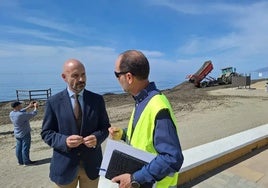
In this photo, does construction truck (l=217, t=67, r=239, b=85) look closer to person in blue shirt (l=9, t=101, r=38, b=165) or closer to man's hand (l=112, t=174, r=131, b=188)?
person in blue shirt (l=9, t=101, r=38, b=165)

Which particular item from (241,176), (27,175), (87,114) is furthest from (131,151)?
(27,175)

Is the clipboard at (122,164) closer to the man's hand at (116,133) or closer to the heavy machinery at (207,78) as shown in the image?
the man's hand at (116,133)

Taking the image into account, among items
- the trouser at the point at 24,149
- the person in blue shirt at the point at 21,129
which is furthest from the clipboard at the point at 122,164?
the trouser at the point at 24,149

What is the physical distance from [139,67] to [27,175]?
5.26 m

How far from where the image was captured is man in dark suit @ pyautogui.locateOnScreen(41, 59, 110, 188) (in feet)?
8.73

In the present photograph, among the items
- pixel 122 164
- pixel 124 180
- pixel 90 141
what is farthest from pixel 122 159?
pixel 90 141

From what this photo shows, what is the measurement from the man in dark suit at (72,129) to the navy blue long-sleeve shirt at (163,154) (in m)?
0.88

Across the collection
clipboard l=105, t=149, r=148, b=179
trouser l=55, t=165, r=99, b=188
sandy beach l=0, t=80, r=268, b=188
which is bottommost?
sandy beach l=0, t=80, r=268, b=188

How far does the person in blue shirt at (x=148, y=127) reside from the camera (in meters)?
Result: 1.82

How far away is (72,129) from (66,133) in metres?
0.06

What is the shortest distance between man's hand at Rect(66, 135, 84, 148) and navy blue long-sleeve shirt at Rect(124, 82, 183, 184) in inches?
31.8

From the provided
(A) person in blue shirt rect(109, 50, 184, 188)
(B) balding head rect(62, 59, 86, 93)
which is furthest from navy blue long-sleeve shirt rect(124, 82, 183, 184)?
Result: (B) balding head rect(62, 59, 86, 93)

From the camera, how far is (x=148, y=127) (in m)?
1.88

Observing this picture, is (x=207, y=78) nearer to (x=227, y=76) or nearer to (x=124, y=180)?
(x=227, y=76)
